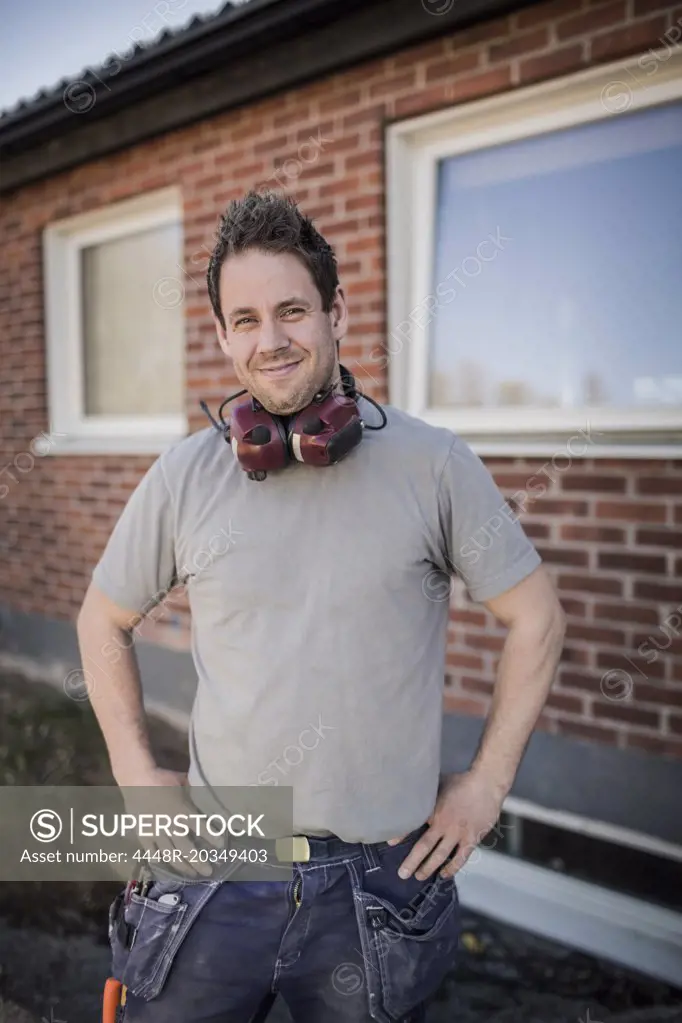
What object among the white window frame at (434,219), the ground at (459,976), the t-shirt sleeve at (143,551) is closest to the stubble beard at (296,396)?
the t-shirt sleeve at (143,551)

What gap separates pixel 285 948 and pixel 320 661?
1.84 ft

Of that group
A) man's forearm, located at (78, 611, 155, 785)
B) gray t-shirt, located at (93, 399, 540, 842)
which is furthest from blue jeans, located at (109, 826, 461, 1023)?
man's forearm, located at (78, 611, 155, 785)

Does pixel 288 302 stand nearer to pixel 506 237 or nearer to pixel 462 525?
pixel 462 525

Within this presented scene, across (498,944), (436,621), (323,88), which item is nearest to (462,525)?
(436,621)

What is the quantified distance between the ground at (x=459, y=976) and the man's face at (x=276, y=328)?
232 cm

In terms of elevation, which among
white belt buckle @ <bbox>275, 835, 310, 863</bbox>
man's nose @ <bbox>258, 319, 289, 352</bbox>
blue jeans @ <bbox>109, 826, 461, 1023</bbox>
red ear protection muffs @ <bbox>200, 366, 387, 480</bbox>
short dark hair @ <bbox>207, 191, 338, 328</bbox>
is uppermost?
short dark hair @ <bbox>207, 191, 338, 328</bbox>

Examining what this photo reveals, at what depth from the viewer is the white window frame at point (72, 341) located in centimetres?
576

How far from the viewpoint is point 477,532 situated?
169 cm

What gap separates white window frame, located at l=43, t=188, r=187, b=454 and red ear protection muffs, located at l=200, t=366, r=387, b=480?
4093 mm

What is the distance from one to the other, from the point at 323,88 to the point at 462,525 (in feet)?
11.1

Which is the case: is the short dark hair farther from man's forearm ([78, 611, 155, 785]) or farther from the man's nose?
man's forearm ([78, 611, 155, 785])

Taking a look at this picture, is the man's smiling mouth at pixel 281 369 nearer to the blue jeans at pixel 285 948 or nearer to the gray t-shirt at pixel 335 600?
the gray t-shirt at pixel 335 600

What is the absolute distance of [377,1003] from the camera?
1626mm

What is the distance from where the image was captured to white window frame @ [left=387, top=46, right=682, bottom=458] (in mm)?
3289
